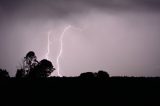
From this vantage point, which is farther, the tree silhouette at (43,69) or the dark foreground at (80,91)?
the tree silhouette at (43,69)

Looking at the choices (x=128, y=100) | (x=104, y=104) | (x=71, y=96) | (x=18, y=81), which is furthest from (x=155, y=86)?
(x=18, y=81)

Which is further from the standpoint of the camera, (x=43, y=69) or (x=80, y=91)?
(x=43, y=69)

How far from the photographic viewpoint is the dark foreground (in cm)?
2098

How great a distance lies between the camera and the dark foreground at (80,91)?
20984mm

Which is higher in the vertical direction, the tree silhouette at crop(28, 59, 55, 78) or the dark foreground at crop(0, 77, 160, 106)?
the tree silhouette at crop(28, 59, 55, 78)

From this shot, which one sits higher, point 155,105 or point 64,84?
point 64,84

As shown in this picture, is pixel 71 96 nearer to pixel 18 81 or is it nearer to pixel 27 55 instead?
pixel 18 81

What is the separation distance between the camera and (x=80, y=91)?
73.8ft

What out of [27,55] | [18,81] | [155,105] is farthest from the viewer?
[27,55]

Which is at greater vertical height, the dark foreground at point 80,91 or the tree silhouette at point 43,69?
the tree silhouette at point 43,69

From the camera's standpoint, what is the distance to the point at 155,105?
19.9 m

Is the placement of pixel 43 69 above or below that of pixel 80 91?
above

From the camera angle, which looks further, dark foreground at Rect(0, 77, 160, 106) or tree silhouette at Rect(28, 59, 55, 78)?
tree silhouette at Rect(28, 59, 55, 78)

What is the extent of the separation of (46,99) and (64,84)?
2.91 m
